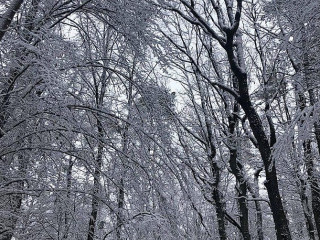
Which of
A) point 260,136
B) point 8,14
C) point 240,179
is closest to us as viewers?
point 8,14

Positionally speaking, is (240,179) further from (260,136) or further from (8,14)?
(8,14)

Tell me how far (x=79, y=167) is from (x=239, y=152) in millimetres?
6440

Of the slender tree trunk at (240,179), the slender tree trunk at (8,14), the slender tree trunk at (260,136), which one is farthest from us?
the slender tree trunk at (240,179)

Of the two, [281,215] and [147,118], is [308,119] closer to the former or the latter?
[147,118]

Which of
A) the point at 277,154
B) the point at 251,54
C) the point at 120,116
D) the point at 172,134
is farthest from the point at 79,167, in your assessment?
the point at 251,54

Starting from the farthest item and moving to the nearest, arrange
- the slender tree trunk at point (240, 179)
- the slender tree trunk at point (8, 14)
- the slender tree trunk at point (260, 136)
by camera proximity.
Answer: the slender tree trunk at point (240, 179), the slender tree trunk at point (260, 136), the slender tree trunk at point (8, 14)

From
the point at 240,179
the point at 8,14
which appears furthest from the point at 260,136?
the point at 8,14

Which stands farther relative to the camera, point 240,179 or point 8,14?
point 240,179

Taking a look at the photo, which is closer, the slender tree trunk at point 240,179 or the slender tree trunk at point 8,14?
the slender tree trunk at point 8,14

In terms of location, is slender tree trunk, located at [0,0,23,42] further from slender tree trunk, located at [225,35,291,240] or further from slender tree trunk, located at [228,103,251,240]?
slender tree trunk, located at [228,103,251,240]

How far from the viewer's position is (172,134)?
3904 millimetres

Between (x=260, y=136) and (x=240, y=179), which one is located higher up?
(x=260, y=136)

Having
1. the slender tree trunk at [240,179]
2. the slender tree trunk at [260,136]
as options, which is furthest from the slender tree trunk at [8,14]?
the slender tree trunk at [240,179]

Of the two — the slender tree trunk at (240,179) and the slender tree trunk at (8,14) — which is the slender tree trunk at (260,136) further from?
the slender tree trunk at (8,14)
